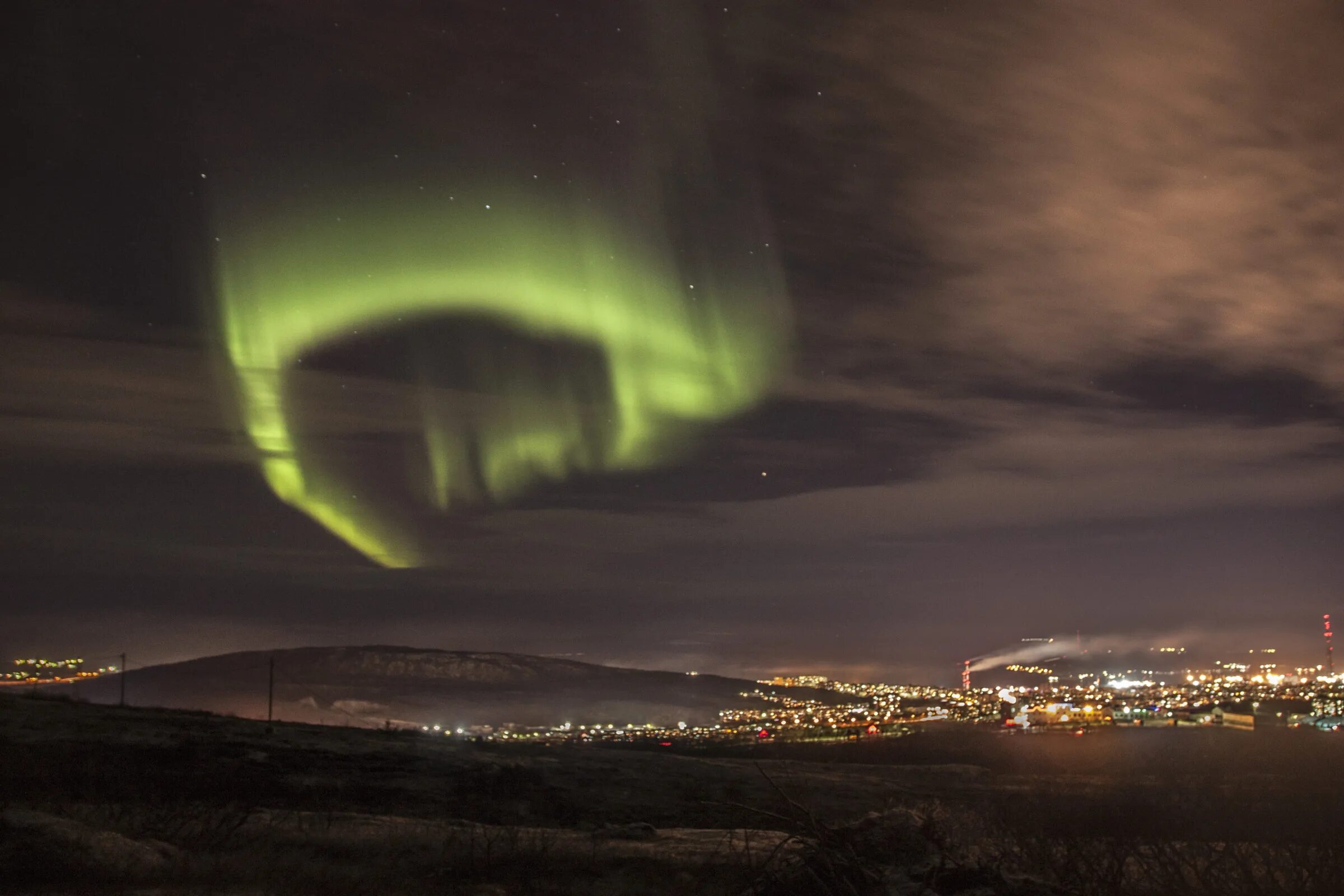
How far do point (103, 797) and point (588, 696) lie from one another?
542 ft

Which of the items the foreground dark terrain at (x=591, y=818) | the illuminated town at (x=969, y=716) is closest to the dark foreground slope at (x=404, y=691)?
the illuminated town at (x=969, y=716)

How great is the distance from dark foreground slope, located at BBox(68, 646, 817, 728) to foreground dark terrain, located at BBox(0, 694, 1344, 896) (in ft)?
296

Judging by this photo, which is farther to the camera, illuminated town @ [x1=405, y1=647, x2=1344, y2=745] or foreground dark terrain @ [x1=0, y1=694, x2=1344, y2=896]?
illuminated town @ [x1=405, y1=647, x2=1344, y2=745]

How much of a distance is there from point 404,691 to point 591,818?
472 ft

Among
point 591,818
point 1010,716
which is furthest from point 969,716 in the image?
point 591,818

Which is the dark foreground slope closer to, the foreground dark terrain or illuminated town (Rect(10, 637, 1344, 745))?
illuminated town (Rect(10, 637, 1344, 745))

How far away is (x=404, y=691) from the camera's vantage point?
164000mm

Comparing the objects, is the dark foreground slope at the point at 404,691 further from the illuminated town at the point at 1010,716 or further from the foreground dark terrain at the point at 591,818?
the foreground dark terrain at the point at 591,818

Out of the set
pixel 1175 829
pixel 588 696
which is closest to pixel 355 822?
pixel 1175 829

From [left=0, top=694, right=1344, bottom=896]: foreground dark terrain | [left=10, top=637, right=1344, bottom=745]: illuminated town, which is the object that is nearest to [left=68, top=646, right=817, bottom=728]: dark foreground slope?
[left=10, top=637, right=1344, bottom=745]: illuminated town

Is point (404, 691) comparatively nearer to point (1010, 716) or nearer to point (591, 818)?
point (1010, 716)

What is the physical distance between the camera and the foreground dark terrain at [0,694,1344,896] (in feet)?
40.7

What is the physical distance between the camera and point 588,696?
18388 cm

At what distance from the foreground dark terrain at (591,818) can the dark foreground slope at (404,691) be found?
9019 cm
